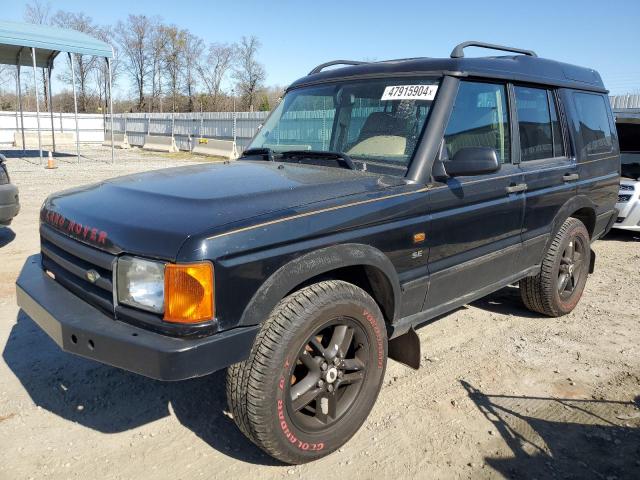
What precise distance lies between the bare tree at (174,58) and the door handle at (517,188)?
52.3 metres

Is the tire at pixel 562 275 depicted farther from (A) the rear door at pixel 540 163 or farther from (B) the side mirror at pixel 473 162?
(B) the side mirror at pixel 473 162

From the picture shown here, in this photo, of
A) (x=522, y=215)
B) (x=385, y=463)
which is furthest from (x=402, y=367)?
(x=522, y=215)

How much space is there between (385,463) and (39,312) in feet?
6.31

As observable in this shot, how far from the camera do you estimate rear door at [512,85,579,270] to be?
3850 millimetres

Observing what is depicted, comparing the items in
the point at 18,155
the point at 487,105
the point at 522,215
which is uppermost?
the point at 487,105

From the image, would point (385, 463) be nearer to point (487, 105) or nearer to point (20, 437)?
point (20, 437)

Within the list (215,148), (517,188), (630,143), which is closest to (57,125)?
(215,148)

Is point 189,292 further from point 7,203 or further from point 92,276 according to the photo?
point 7,203

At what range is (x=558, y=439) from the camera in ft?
9.41

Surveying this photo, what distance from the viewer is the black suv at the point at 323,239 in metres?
2.19

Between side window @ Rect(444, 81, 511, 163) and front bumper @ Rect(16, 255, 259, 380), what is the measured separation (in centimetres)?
183

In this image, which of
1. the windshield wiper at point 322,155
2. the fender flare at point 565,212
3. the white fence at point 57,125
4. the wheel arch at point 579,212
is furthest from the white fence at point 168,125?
the windshield wiper at point 322,155

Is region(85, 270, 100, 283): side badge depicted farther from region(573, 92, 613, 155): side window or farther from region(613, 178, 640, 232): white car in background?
region(613, 178, 640, 232): white car in background

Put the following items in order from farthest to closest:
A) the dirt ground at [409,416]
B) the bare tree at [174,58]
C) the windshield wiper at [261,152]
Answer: the bare tree at [174,58] < the windshield wiper at [261,152] < the dirt ground at [409,416]
